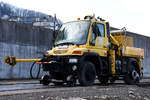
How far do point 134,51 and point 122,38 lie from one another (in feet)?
3.93

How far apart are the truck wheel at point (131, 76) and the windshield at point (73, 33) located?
396 centimetres

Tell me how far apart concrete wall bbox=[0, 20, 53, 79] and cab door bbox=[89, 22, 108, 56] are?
31.5 ft

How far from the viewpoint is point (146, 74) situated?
32.2m

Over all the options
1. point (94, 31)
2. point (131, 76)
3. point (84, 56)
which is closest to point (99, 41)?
point (94, 31)

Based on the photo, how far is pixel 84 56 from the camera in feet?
39.4

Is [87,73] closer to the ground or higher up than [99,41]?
closer to the ground

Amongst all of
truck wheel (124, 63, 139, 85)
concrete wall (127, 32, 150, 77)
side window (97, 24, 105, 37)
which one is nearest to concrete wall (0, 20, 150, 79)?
truck wheel (124, 63, 139, 85)

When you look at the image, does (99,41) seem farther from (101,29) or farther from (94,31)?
(101,29)

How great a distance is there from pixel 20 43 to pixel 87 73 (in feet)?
36.5

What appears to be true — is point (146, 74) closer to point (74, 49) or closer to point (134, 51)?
point (134, 51)

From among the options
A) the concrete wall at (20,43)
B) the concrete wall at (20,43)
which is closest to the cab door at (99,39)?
the concrete wall at (20,43)

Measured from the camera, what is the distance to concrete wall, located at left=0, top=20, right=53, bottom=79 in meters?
21.0

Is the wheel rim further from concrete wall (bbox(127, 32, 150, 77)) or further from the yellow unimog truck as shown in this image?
concrete wall (bbox(127, 32, 150, 77))

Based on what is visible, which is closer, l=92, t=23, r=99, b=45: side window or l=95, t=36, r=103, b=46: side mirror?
l=92, t=23, r=99, b=45: side window
